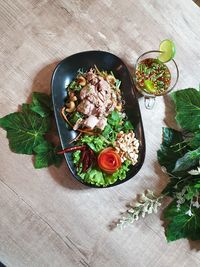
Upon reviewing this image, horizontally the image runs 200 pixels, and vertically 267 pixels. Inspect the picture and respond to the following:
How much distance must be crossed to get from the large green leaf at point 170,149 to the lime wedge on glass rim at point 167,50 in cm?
35

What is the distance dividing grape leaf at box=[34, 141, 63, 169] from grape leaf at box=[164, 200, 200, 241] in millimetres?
600

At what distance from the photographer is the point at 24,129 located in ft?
5.41

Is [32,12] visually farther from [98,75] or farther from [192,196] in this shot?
[192,196]

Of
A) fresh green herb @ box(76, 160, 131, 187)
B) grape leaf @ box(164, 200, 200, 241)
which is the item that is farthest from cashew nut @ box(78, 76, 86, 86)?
grape leaf @ box(164, 200, 200, 241)

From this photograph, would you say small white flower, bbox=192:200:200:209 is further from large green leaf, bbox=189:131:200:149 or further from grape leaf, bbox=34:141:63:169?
grape leaf, bbox=34:141:63:169

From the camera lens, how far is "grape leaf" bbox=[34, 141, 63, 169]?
1646mm

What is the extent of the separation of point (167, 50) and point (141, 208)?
2.55ft

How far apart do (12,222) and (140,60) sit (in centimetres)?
98

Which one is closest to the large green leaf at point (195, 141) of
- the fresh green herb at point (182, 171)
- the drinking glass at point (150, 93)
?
the fresh green herb at point (182, 171)

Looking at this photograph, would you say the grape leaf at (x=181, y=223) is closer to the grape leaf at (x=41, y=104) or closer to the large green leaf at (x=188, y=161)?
the large green leaf at (x=188, y=161)

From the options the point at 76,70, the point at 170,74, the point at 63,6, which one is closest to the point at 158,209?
the point at 170,74

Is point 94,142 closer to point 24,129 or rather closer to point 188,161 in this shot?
point 24,129

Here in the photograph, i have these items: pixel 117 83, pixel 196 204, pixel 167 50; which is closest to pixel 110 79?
pixel 117 83

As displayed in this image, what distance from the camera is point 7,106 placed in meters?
1.68
